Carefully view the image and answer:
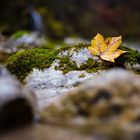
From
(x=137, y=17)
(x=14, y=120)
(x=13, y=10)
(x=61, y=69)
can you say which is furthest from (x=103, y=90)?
(x=137, y=17)

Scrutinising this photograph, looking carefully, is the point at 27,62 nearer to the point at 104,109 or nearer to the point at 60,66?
the point at 60,66

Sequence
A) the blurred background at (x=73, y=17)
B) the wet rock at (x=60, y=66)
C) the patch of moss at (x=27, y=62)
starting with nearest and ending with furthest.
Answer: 1. the wet rock at (x=60, y=66)
2. the patch of moss at (x=27, y=62)
3. the blurred background at (x=73, y=17)

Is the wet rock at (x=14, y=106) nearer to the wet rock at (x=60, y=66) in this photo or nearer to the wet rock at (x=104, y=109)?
the wet rock at (x=104, y=109)

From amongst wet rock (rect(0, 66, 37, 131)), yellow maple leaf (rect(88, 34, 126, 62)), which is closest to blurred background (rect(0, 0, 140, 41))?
yellow maple leaf (rect(88, 34, 126, 62))

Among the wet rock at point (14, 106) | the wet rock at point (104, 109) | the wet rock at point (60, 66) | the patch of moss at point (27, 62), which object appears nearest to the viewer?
the wet rock at point (104, 109)

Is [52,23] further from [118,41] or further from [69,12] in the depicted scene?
[118,41]

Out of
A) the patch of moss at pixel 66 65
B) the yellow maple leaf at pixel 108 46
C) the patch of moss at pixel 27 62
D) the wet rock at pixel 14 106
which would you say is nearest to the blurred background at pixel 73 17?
the patch of moss at pixel 27 62

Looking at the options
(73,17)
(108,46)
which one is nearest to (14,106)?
(108,46)
